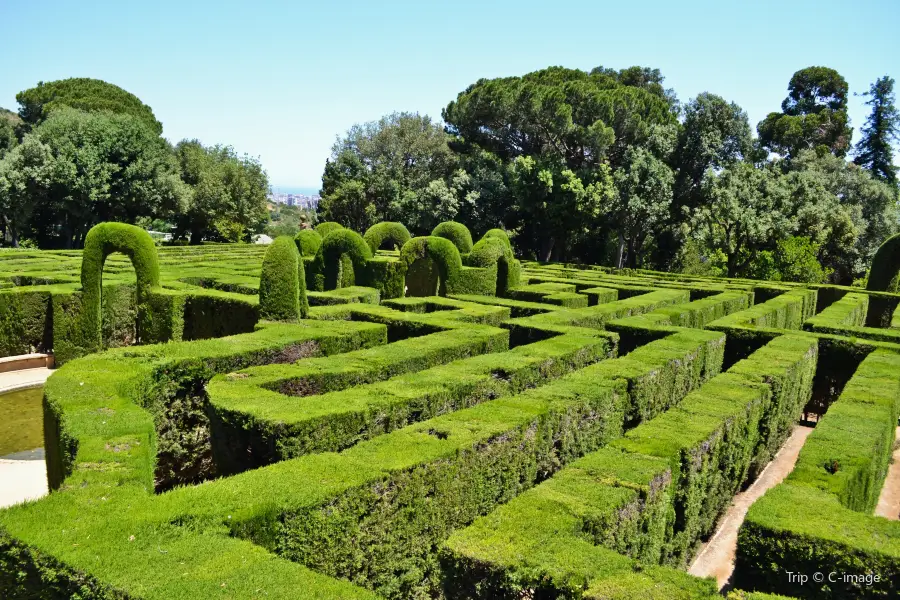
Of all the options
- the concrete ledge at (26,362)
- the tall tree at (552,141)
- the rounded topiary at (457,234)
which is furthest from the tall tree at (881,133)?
the concrete ledge at (26,362)

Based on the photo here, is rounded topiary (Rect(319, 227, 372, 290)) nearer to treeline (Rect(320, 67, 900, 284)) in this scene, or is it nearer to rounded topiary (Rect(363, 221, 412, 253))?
rounded topiary (Rect(363, 221, 412, 253))

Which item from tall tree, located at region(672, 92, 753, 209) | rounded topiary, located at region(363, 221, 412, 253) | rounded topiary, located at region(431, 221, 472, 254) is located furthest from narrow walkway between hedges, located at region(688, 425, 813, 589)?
tall tree, located at region(672, 92, 753, 209)

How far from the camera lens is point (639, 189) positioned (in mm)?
38000

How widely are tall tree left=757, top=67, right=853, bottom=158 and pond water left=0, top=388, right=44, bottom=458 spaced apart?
5826 cm

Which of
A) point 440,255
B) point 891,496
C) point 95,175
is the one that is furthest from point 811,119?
point 95,175

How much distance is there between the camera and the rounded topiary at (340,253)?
2167cm

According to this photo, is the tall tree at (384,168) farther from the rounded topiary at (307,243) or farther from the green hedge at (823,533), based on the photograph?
the green hedge at (823,533)

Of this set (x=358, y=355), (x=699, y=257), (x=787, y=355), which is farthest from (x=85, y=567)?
(x=699, y=257)

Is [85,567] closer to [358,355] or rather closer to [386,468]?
[386,468]

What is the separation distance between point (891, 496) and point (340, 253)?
1677 cm

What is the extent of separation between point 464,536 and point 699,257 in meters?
44.9

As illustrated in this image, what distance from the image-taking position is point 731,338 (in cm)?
1527

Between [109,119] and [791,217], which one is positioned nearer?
[791,217]

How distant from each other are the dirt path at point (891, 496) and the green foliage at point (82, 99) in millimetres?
68905
